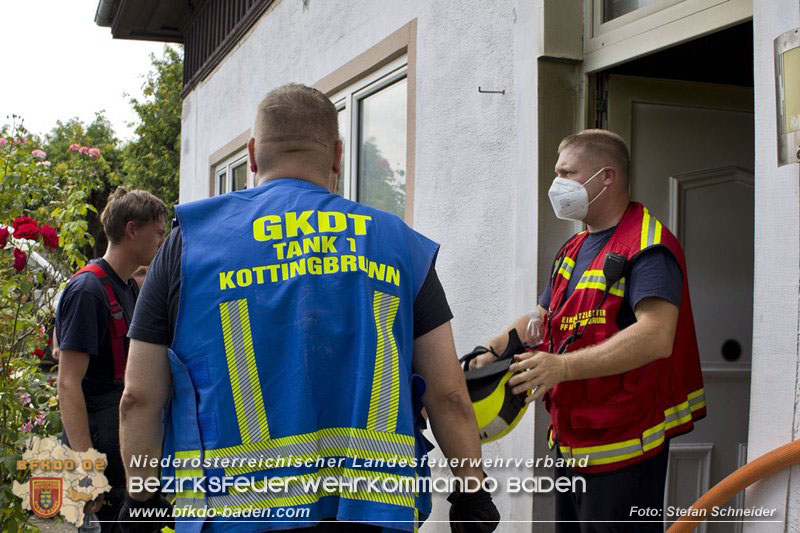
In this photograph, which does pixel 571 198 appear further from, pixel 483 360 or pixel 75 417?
pixel 75 417

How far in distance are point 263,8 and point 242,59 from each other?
106 centimetres

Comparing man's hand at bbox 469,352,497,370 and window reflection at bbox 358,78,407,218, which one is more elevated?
window reflection at bbox 358,78,407,218

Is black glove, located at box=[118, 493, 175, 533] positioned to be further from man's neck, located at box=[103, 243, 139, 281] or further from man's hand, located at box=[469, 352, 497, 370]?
man's neck, located at box=[103, 243, 139, 281]

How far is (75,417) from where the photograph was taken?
3.76 metres

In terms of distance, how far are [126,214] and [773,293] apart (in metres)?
2.93

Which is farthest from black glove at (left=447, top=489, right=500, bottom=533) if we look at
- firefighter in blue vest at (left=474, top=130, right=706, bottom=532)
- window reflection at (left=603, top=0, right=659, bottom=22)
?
window reflection at (left=603, top=0, right=659, bottom=22)

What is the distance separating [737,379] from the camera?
4457 millimetres

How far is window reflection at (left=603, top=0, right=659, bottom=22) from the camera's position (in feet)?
13.1

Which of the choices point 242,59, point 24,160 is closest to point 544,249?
point 24,160

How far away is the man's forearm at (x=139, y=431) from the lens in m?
2.32

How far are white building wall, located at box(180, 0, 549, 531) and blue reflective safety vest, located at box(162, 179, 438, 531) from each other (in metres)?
1.97

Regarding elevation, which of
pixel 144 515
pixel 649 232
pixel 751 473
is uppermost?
pixel 649 232

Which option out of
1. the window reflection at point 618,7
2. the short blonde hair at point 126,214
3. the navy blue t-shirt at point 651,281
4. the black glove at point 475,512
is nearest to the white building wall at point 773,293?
the navy blue t-shirt at point 651,281

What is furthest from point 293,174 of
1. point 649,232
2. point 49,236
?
point 49,236
